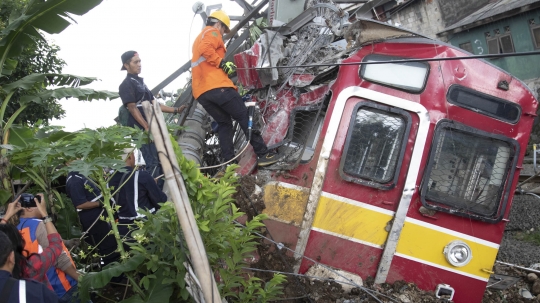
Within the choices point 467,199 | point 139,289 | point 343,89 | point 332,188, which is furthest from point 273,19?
point 139,289

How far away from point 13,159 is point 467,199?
152 inches

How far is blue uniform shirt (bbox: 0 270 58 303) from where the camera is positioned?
2.62 metres

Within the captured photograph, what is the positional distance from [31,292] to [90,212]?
2.30 metres

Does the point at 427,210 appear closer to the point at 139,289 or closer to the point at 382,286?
the point at 382,286

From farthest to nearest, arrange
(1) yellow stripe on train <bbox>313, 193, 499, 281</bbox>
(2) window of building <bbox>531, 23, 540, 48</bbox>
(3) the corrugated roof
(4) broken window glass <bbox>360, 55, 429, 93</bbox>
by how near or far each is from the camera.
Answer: (3) the corrugated roof < (2) window of building <bbox>531, 23, 540, 48</bbox> < (4) broken window glass <bbox>360, 55, 429, 93</bbox> < (1) yellow stripe on train <bbox>313, 193, 499, 281</bbox>

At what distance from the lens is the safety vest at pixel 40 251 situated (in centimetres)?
361

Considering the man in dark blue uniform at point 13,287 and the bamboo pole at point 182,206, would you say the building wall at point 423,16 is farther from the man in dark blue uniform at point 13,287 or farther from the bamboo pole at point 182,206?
the man in dark blue uniform at point 13,287

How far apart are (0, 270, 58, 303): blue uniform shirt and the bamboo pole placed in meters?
0.75

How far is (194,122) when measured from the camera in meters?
6.83

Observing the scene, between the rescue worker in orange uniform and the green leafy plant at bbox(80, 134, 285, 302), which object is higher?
the rescue worker in orange uniform

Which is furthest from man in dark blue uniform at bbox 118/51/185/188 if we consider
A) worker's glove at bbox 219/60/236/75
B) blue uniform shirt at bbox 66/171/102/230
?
blue uniform shirt at bbox 66/171/102/230

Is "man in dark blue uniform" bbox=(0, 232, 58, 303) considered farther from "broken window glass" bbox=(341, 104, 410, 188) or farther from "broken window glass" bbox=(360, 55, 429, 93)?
"broken window glass" bbox=(360, 55, 429, 93)

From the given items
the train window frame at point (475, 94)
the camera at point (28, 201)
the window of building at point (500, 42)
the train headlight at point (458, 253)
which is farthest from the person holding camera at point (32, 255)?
the window of building at point (500, 42)

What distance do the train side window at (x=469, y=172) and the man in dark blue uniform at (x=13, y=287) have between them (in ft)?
10.5
